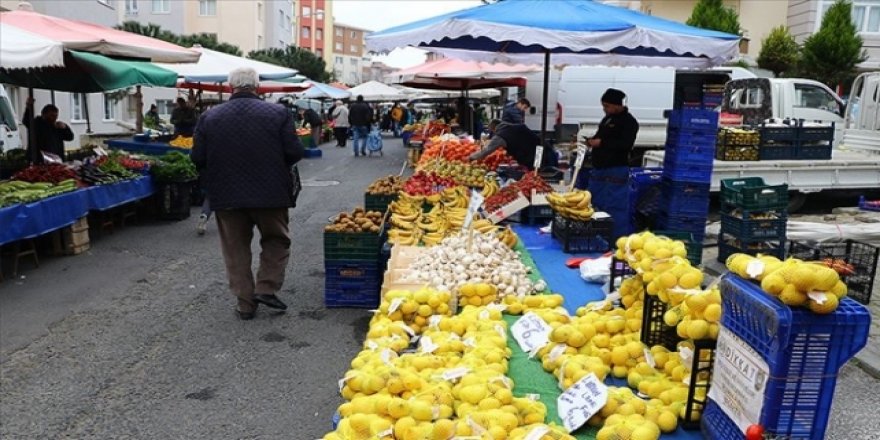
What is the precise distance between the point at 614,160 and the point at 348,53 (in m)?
114

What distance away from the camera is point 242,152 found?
18.9ft

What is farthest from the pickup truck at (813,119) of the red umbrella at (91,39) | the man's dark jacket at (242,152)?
the red umbrella at (91,39)

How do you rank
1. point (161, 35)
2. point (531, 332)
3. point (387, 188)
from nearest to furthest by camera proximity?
point (531, 332)
point (387, 188)
point (161, 35)

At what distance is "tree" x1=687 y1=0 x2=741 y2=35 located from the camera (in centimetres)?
2575

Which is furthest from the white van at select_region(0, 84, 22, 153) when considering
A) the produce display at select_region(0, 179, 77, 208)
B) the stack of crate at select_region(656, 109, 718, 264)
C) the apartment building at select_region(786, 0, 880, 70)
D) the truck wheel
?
the apartment building at select_region(786, 0, 880, 70)

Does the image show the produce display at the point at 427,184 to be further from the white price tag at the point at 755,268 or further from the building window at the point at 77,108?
the building window at the point at 77,108

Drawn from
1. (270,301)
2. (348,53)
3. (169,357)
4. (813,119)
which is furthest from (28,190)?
(348,53)

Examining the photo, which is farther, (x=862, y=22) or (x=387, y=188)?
(x=862, y=22)

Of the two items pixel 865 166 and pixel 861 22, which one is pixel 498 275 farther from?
pixel 861 22

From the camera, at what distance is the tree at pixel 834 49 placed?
24.5 m

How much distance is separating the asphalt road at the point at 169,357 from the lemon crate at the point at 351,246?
56 centimetres

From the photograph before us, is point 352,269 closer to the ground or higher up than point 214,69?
closer to the ground

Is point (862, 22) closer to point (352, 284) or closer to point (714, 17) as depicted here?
point (714, 17)

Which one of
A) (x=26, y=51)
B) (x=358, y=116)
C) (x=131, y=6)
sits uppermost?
(x=131, y=6)
